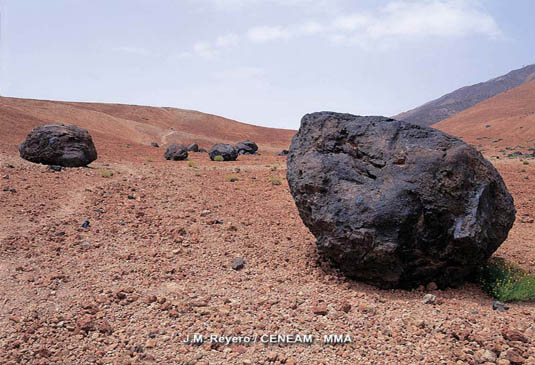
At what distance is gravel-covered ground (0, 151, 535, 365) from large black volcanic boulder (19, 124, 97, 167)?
16.3ft

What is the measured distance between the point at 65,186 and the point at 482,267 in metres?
10.1

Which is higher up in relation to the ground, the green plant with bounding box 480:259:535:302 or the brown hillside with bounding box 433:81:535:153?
the brown hillside with bounding box 433:81:535:153

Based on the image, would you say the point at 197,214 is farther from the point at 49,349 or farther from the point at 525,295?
the point at 525,295

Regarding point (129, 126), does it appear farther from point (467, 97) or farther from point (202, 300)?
point (467, 97)

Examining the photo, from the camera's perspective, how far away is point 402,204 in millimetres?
5344

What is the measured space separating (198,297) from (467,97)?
466 ft

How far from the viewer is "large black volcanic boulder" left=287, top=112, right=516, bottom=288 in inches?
211

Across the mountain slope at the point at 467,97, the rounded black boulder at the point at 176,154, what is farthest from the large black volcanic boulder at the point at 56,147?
the mountain slope at the point at 467,97

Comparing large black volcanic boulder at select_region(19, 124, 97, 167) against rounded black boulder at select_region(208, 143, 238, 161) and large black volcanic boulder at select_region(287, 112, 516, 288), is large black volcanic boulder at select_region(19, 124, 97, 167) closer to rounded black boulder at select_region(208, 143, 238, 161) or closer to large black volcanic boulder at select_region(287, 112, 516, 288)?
large black volcanic boulder at select_region(287, 112, 516, 288)

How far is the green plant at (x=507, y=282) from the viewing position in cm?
521

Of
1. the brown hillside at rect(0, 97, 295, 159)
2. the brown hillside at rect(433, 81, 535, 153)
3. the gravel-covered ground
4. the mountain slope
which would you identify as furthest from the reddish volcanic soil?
the mountain slope

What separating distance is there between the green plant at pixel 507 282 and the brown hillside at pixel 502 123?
33.6 metres

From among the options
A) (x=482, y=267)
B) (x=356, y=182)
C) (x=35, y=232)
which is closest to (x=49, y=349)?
(x=35, y=232)

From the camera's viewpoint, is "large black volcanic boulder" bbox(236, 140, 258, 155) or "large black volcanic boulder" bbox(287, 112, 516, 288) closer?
"large black volcanic boulder" bbox(287, 112, 516, 288)
